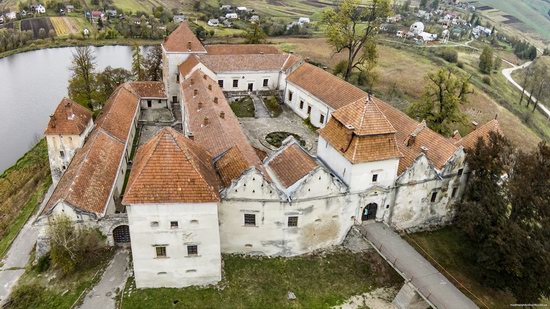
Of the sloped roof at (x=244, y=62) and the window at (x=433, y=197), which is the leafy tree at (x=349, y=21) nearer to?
the sloped roof at (x=244, y=62)

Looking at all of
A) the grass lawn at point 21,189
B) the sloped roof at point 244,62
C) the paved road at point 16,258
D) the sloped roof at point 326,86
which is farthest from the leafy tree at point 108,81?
the sloped roof at point 326,86

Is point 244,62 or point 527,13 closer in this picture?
point 244,62

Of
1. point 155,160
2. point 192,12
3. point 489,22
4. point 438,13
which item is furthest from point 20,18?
point 489,22

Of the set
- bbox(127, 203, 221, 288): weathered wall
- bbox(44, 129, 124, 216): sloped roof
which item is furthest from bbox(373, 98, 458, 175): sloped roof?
bbox(44, 129, 124, 216): sloped roof

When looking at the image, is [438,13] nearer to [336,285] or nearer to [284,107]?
[284,107]

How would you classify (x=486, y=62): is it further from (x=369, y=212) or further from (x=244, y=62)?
(x=369, y=212)

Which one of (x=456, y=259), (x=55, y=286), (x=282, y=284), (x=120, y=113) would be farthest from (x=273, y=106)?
(x=55, y=286)
